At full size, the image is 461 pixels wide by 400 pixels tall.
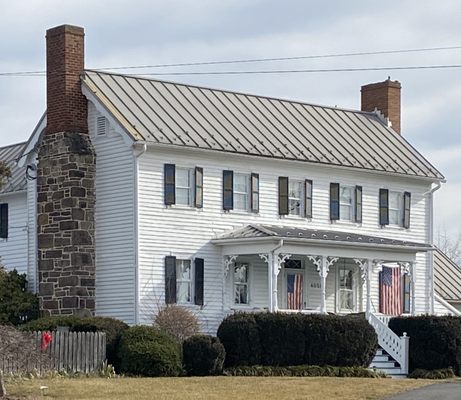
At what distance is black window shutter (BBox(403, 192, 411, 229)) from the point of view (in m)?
50.5

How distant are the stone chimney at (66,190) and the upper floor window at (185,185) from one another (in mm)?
2679

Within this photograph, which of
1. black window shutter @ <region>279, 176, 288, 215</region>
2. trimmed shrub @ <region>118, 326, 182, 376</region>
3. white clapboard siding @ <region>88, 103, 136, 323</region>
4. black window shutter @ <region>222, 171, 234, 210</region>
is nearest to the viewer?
trimmed shrub @ <region>118, 326, 182, 376</region>

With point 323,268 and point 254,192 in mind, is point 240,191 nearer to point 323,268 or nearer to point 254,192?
point 254,192

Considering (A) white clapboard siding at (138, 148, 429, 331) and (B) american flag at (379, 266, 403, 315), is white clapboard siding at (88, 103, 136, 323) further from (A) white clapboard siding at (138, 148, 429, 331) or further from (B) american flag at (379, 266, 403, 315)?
(B) american flag at (379, 266, 403, 315)

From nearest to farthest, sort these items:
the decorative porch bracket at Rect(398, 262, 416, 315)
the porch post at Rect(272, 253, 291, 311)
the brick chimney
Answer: the porch post at Rect(272, 253, 291, 311)
the decorative porch bracket at Rect(398, 262, 416, 315)
the brick chimney

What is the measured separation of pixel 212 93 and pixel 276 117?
2618 millimetres

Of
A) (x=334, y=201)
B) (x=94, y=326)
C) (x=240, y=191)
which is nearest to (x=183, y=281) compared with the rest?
(x=240, y=191)

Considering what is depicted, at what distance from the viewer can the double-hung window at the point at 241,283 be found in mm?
44875

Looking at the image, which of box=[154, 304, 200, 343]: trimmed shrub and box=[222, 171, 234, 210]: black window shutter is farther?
box=[222, 171, 234, 210]: black window shutter

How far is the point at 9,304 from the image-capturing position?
43969 mm

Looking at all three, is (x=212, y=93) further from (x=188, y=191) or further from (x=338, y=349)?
(x=338, y=349)

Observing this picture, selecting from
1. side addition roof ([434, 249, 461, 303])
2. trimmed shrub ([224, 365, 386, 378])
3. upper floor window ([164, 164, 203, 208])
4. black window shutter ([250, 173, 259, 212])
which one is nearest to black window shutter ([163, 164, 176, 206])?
upper floor window ([164, 164, 203, 208])

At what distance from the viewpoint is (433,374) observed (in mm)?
39531

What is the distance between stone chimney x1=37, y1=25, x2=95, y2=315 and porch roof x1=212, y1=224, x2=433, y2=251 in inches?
177
